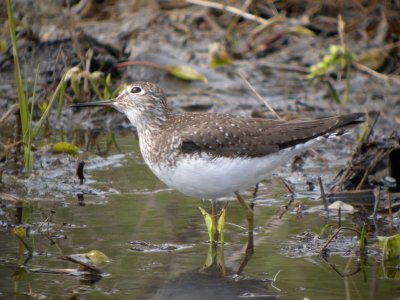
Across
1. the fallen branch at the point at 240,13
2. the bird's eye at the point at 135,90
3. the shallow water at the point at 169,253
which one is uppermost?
the fallen branch at the point at 240,13

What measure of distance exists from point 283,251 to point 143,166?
2821mm

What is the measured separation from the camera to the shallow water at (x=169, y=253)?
531cm

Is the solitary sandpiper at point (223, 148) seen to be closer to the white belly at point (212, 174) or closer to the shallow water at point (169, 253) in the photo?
the white belly at point (212, 174)

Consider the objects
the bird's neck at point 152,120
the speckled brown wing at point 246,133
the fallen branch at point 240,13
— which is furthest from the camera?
the fallen branch at point 240,13

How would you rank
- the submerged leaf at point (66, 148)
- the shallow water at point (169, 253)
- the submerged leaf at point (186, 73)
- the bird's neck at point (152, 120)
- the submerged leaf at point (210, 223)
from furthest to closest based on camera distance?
the submerged leaf at point (186, 73), the submerged leaf at point (66, 148), the bird's neck at point (152, 120), the submerged leaf at point (210, 223), the shallow water at point (169, 253)

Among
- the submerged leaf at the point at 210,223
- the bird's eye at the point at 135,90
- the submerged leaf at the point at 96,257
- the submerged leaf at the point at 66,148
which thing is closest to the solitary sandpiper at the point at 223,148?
the submerged leaf at the point at 210,223

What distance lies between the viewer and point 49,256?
5.87 metres

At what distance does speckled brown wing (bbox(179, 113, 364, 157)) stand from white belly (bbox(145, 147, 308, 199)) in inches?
3.0

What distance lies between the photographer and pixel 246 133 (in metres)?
6.71

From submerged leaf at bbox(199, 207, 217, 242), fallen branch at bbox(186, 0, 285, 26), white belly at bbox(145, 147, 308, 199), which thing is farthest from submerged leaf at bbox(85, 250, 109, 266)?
fallen branch at bbox(186, 0, 285, 26)

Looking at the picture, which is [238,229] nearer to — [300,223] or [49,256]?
[300,223]

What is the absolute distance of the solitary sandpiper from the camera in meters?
6.44

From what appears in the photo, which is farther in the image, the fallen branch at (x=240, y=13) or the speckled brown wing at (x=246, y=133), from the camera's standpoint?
the fallen branch at (x=240, y=13)

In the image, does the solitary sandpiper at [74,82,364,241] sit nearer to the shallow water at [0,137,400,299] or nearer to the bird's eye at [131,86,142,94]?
the shallow water at [0,137,400,299]
